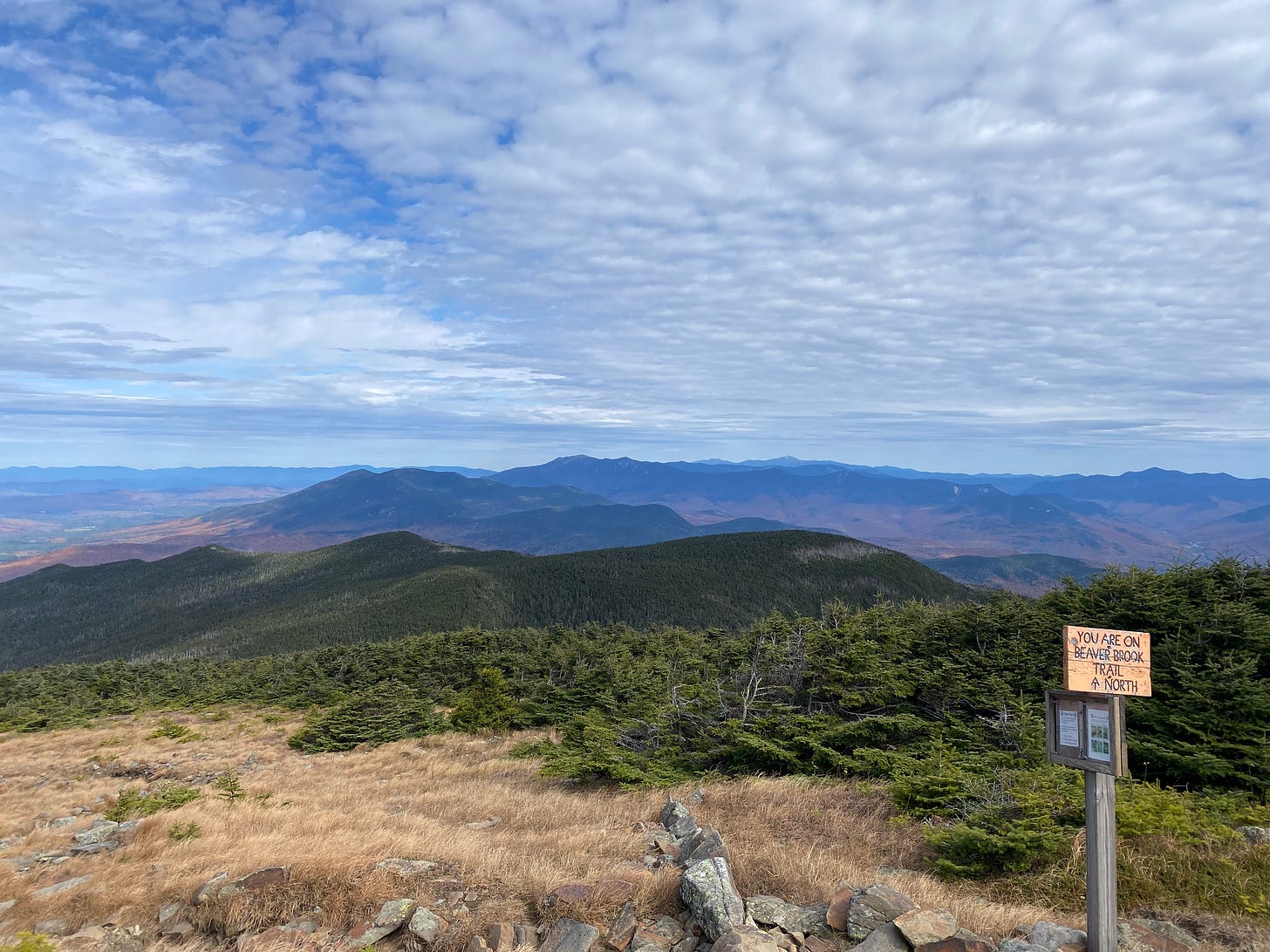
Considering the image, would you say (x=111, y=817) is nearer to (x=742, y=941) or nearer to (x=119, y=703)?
(x=742, y=941)

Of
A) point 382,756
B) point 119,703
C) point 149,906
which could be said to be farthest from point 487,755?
point 119,703

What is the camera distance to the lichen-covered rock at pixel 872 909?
6246 mm

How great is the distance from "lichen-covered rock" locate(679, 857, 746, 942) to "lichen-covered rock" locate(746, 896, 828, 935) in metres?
0.16

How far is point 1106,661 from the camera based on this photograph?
19.3 feet

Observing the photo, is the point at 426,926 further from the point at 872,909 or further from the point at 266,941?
the point at 872,909

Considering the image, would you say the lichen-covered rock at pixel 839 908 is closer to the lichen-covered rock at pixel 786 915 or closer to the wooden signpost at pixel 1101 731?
the lichen-covered rock at pixel 786 915

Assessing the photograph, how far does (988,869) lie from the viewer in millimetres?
8203

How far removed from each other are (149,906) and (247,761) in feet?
67.3

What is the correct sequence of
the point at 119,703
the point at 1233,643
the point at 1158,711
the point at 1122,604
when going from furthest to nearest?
the point at 119,703 → the point at 1122,604 → the point at 1233,643 → the point at 1158,711

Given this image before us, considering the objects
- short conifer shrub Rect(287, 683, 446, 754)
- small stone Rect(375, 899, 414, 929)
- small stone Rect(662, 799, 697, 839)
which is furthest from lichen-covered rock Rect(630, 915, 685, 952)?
short conifer shrub Rect(287, 683, 446, 754)

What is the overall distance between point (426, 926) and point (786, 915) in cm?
406

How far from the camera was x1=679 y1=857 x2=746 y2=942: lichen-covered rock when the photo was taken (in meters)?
6.38

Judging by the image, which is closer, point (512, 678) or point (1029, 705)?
point (1029, 705)

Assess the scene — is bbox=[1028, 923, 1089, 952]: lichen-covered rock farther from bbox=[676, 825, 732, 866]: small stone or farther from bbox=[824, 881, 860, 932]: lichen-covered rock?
bbox=[676, 825, 732, 866]: small stone
